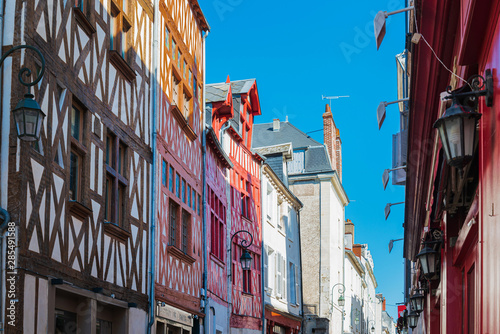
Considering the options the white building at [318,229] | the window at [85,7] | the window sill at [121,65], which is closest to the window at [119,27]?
the window sill at [121,65]

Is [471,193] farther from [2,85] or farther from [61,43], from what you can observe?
[61,43]

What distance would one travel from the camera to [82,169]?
9.87 metres

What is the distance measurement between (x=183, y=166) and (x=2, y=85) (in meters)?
8.71

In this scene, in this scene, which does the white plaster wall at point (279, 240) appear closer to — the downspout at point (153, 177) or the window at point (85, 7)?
the downspout at point (153, 177)

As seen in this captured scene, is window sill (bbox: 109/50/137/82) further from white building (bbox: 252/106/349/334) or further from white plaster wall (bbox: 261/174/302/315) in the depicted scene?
white building (bbox: 252/106/349/334)

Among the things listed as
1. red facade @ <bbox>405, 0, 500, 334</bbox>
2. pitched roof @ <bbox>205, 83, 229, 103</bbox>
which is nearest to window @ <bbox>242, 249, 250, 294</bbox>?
pitched roof @ <bbox>205, 83, 229, 103</bbox>

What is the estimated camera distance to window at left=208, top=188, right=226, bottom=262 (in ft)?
62.7

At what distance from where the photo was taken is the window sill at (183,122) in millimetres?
15156

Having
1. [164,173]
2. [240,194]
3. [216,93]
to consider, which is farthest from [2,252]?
[240,194]

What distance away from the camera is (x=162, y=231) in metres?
14.0

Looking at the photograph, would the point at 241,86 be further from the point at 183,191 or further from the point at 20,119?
the point at 20,119

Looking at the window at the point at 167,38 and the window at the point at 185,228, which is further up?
the window at the point at 167,38

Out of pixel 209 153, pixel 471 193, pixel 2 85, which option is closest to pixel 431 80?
pixel 471 193

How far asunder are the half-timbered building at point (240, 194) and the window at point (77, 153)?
9152 millimetres
